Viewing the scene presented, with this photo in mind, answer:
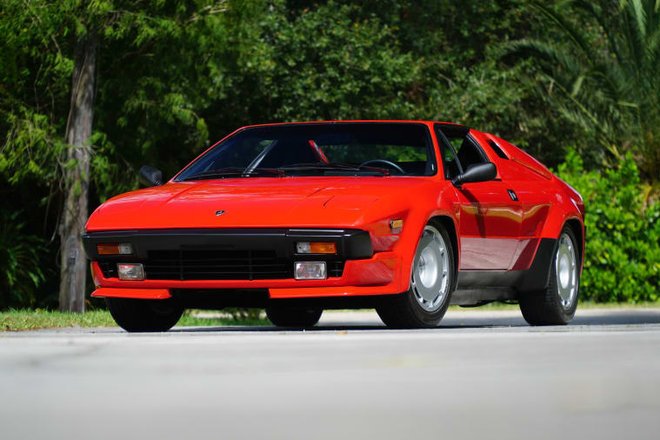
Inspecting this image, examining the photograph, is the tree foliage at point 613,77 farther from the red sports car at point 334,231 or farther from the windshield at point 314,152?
the windshield at point 314,152

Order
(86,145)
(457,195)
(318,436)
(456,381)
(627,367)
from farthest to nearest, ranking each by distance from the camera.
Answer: (86,145)
(457,195)
(627,367)
(456,381)
(318,436)

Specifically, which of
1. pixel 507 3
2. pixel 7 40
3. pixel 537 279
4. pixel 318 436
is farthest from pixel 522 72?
pixel 318 436

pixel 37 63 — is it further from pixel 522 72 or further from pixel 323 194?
pixel 323 194

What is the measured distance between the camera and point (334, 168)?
9.68 m

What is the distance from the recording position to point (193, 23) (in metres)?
19.5

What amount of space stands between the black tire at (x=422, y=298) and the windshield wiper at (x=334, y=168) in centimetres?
62

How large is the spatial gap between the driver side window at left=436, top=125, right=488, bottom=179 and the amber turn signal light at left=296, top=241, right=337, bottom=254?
1607 mm

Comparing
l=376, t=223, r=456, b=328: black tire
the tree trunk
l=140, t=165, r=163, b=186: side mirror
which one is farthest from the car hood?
the tree trunk

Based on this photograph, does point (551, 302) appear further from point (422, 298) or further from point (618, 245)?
point (618, 245)

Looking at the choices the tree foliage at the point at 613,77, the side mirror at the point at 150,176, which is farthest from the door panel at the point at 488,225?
the tree foliage at the point at 613,77

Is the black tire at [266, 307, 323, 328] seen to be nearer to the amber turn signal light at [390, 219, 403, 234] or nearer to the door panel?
the door panel

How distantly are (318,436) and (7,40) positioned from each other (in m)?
13.8

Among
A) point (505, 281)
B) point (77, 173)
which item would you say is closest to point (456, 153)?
point (505, 281)

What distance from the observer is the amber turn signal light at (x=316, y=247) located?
856cm
